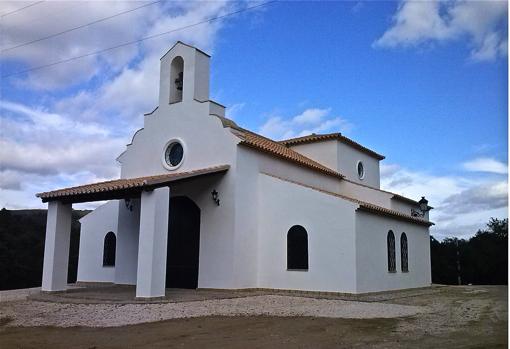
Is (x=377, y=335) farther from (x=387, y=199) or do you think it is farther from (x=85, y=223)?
(x=85, y=223)

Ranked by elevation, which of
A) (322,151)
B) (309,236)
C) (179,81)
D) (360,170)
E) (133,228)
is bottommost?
(309,236)

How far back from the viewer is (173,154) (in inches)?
762

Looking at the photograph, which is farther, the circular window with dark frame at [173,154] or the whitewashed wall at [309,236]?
A: the circular window with dark frame at [173,154]

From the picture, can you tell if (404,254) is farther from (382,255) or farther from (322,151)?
(322,151)

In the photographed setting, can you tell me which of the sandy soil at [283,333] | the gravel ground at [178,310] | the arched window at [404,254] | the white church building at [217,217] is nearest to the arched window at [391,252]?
the white church building at [217,217]

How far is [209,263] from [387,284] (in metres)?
6.73

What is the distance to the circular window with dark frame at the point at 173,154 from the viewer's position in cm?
1902

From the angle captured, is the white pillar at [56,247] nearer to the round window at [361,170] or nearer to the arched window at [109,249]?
the arched window at [109,249]

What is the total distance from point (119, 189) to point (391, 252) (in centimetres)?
1063

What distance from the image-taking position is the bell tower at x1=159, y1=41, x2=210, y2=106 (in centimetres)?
1878

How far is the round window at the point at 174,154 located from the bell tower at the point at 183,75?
1.72 metres

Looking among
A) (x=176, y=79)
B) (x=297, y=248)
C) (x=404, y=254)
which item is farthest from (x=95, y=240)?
(x=404, y=254)

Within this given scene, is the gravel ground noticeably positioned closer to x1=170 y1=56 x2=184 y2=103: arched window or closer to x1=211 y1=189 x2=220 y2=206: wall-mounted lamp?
x1=211 y1=189 x2=220 y2=206: wall-mounted lamp

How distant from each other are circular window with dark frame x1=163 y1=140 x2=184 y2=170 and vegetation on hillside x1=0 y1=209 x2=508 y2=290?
17.6 metres
